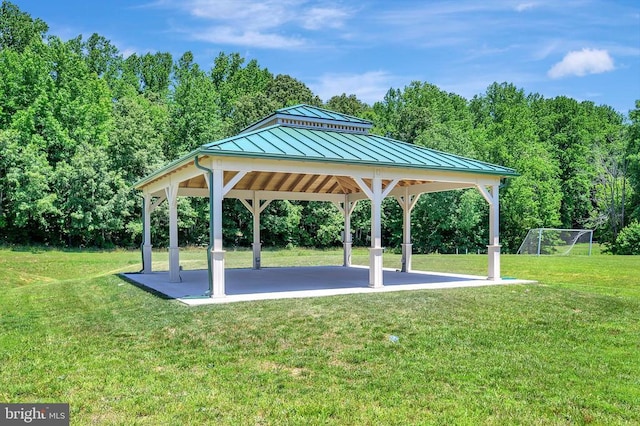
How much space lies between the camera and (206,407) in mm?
5102

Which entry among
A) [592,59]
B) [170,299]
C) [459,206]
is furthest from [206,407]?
[592,59]

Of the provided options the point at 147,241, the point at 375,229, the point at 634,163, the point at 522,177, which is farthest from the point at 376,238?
the point at 634,163

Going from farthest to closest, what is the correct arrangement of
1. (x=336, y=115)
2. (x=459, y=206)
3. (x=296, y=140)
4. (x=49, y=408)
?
(x=459, y=206)
(x=336, y=115)
(x=296, y=140)
(x=49, y=408)

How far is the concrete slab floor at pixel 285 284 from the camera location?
11.6 metres

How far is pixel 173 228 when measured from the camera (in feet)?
47.4

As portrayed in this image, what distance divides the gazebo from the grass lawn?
2279mm

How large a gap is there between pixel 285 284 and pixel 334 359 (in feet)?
23.8

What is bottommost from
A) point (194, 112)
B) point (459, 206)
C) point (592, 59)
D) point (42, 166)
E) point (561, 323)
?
point (561, 323)

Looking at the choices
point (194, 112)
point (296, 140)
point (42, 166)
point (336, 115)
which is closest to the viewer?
point (296, 140)

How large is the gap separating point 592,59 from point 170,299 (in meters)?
53.6

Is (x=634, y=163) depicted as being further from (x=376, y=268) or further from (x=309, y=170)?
(x=309, y=170)

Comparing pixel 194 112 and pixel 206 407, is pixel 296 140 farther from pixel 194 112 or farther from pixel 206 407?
pixel 194 112

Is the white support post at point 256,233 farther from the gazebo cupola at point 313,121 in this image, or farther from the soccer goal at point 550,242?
the soccer goal at point 550,242

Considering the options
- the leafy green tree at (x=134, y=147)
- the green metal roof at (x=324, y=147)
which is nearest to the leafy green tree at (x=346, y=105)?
the leafy green tree at (x=134, y=147)
